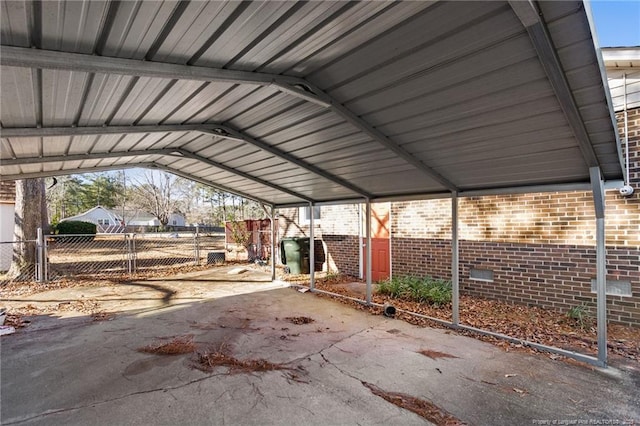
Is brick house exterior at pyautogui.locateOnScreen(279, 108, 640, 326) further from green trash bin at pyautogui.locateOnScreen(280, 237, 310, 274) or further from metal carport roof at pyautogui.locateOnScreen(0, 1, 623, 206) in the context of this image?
green trash bin at pyautogui.locateOnScreen(280, 237, 310, 274)

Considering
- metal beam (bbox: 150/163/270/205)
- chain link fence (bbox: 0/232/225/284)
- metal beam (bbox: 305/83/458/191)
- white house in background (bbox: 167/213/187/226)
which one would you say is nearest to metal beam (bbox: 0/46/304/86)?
metal beam (bbox: 305/83/458/191)

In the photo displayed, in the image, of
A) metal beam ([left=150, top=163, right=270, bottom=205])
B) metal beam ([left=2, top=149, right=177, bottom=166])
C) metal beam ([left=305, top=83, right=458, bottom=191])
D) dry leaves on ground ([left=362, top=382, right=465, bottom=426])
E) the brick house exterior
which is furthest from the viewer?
metal beam ([left=150, top=163, right=270, bottom=205])

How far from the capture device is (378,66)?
9.42ft

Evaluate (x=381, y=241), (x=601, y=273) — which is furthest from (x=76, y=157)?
(x=601, y=273)

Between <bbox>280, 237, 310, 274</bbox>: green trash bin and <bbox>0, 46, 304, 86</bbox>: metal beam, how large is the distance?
289 inches

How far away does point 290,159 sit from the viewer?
17.9 feet

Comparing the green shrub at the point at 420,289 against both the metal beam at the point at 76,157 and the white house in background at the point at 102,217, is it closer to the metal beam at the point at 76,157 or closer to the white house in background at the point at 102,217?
the metal beam at the point at 76,157

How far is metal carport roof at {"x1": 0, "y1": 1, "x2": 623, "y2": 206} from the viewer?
2125mm

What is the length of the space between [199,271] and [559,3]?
11234 mm

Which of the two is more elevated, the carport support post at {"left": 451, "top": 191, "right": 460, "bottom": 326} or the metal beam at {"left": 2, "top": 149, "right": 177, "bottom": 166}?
the metal beam at {"left": 2, "top": 149, "right": 177, "bottom": 166}

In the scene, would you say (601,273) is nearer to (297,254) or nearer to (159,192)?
(297,254)

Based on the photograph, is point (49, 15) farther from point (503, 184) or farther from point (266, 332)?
point (503, 184)

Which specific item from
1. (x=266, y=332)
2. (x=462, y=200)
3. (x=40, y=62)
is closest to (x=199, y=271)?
(x=266, y=332)

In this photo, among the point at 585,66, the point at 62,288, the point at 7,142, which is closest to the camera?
the point at 585,66
